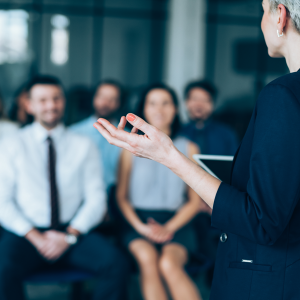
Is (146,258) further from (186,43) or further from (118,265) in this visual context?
(186,43)

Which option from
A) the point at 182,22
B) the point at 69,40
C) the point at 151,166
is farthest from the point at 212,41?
the point at 151,166

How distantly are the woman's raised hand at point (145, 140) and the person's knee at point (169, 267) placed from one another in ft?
4.63

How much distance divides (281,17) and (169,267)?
1679mm

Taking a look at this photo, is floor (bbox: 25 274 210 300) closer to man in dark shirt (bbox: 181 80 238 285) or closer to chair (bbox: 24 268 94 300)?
chair (bbox: 24 268 94 300)

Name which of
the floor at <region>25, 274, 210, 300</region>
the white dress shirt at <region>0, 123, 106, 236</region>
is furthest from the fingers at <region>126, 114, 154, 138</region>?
the floor at <region>25, 274, 210, 300</region>

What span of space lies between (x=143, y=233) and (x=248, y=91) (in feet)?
17.2

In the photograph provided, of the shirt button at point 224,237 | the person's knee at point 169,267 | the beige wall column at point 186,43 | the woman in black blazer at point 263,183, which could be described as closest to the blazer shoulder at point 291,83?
the woman in black blazer at point 263,183

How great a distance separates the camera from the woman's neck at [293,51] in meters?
0.93

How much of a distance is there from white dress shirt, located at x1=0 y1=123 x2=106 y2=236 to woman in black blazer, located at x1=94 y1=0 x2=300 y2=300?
1.53 meters

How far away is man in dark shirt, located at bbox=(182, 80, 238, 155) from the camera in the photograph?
358 centimetres

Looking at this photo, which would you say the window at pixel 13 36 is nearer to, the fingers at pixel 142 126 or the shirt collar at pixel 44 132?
the shirt collar at pixel 44 132

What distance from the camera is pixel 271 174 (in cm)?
81

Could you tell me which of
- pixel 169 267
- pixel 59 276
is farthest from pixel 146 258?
pixel 59 276

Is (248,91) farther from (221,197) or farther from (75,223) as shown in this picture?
(221,197)
